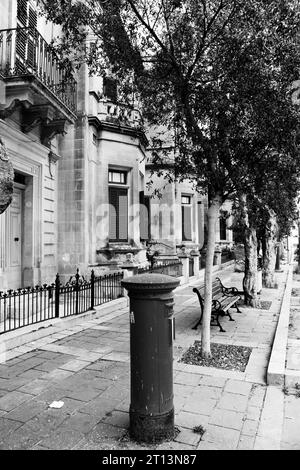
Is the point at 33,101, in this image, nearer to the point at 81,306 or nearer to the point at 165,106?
the point at 165,106

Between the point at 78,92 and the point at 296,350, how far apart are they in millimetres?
10145

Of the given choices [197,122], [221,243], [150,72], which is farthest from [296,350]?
[221,243]

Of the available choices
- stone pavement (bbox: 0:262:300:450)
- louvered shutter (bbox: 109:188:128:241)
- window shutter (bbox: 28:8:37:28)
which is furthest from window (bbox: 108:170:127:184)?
stone pavement (bbox: 0:262:300:450)

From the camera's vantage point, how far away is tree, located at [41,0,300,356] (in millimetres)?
5305

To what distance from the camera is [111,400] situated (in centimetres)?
419

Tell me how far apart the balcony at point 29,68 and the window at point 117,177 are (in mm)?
3471

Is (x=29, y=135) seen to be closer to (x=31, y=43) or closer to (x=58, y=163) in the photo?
(x=31, y=43)

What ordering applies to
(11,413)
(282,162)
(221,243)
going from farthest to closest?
(221,243) → (282,162) → (11,413)

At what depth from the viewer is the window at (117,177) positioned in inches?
528

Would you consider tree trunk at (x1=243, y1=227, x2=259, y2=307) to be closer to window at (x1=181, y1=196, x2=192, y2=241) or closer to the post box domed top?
the post box domed top

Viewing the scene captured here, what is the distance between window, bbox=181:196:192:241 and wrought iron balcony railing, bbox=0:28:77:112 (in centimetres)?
1202

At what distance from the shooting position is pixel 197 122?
6.04m

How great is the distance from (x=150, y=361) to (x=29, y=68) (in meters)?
8.36

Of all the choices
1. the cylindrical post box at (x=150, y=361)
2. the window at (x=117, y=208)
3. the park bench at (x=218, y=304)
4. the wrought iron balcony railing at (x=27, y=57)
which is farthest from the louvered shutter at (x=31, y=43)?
the cylindrical post box at (x=150, y=361)
